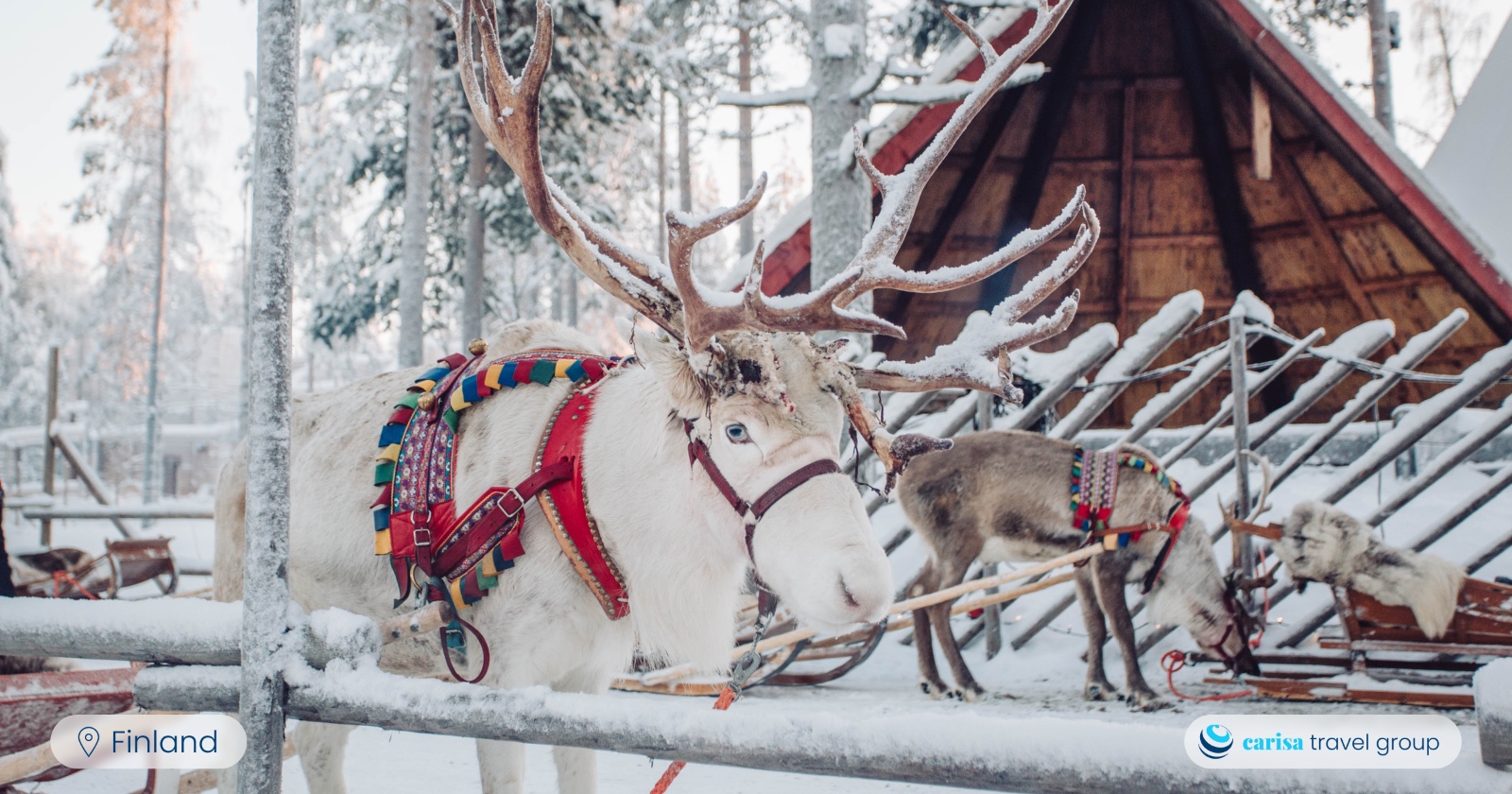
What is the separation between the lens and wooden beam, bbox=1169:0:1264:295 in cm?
829

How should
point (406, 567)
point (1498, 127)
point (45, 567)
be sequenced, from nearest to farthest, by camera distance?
point (406, 567), point (45, 567), point (1498, 127)

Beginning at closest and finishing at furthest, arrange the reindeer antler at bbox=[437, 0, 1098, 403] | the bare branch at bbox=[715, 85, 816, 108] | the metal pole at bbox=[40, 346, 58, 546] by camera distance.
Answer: the reindeer antler at bbox=[437, 0, 1098, 403] < the bare branch at bbox=[715, 85, 816, 108] < the metal pole at bbox=[40, 346, 58, 546]

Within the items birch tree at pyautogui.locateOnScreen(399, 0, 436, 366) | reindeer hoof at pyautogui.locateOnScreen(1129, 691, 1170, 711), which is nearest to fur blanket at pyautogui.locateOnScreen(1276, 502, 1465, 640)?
reindeer hoof at pyautogui.locateOnScreen(1129, 691, 1170, 711)

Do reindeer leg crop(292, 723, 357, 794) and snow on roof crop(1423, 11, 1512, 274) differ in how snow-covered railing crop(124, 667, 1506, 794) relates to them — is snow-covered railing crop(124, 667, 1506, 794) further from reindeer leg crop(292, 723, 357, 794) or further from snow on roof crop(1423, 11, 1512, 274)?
snow on roof crop(1423, 11, 1512, 274)

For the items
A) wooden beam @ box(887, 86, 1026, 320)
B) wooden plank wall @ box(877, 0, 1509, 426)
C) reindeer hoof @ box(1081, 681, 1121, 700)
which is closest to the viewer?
reindeer hoof @ box(1081, 681, 1121, 700)

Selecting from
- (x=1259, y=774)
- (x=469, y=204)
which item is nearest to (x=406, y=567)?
(x=1259, y=774)

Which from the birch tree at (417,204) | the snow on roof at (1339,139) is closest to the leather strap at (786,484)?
the snow on roof at (1339,139)

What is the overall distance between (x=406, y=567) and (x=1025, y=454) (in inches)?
146

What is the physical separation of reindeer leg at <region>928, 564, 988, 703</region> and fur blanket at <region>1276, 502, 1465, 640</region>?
1.72m

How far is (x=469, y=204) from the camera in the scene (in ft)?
34.2

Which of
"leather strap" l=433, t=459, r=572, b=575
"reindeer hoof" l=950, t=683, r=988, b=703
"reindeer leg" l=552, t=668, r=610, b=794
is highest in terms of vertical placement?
"leather strap" l=433, t=459, r=572, b=575

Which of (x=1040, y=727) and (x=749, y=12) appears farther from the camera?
(x=749, y=12)

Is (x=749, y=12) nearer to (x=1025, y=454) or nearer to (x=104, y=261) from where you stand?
(x=1025, y=454)

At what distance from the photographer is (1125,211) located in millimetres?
9531
